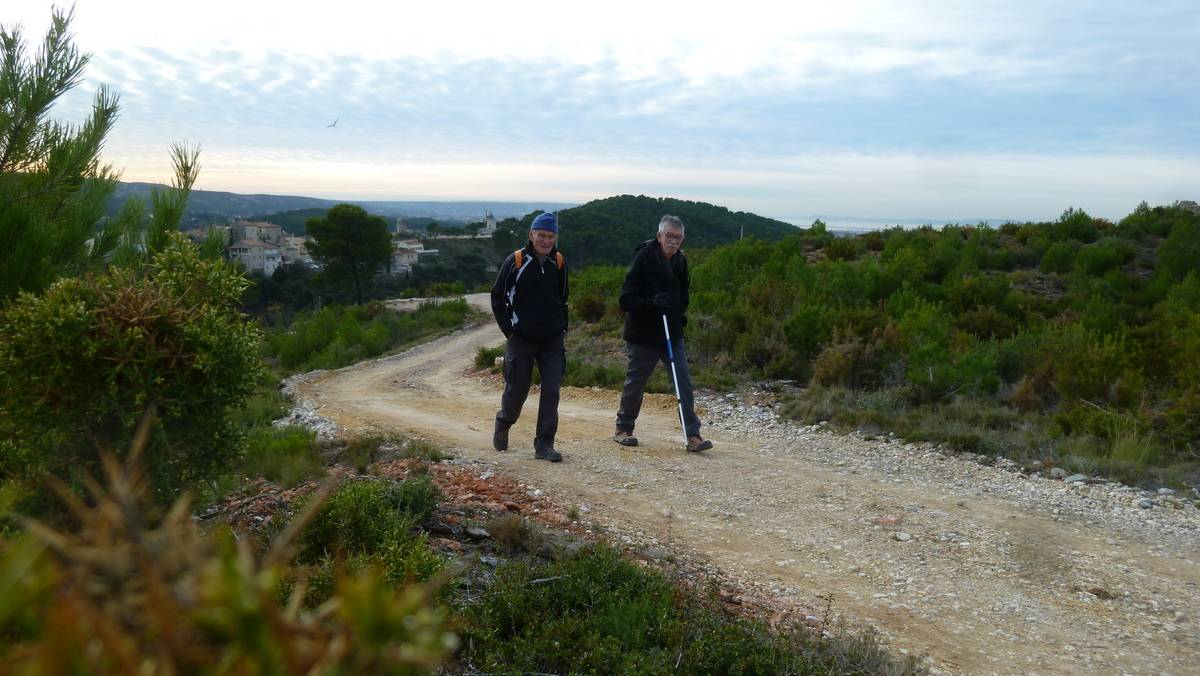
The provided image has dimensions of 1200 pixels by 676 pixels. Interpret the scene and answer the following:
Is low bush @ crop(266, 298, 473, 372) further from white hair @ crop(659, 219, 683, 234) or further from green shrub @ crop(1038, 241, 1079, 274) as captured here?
green shrub @ crop(1038, 241, 1079, 274)

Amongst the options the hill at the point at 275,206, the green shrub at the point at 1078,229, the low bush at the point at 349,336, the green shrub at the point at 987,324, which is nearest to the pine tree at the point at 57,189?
the hill at the point at 275,206

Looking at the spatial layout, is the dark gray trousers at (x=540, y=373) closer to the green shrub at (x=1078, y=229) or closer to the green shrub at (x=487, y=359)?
the green shrub at (x=487, y=359)

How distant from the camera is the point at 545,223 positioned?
698 cm

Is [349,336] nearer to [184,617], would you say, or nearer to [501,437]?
[501,437]

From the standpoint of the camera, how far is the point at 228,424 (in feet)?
12.7

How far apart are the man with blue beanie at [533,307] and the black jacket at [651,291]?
0.85 m

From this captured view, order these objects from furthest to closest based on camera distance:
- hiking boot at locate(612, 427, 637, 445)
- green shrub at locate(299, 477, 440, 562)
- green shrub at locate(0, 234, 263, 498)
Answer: hiking boot at locate(612, 427, 637, 445), green shrub at locate(299, 477, 440, 562), green shrub at locate(0, 234, 263, 498)

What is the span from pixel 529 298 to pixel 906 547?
3439mm

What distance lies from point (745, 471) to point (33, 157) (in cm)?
559

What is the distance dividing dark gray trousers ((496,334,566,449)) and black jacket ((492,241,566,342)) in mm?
112

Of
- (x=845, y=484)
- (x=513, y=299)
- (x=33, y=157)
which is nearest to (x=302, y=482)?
(x=513, y=299)

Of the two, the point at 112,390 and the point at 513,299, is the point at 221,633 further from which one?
the point at 513,299

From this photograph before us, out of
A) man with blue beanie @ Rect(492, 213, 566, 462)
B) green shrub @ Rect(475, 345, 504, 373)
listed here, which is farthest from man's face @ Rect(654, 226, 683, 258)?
green shrub @ Rect(475, 345, 504, 373)

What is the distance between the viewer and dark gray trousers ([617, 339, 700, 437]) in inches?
Result: 314
